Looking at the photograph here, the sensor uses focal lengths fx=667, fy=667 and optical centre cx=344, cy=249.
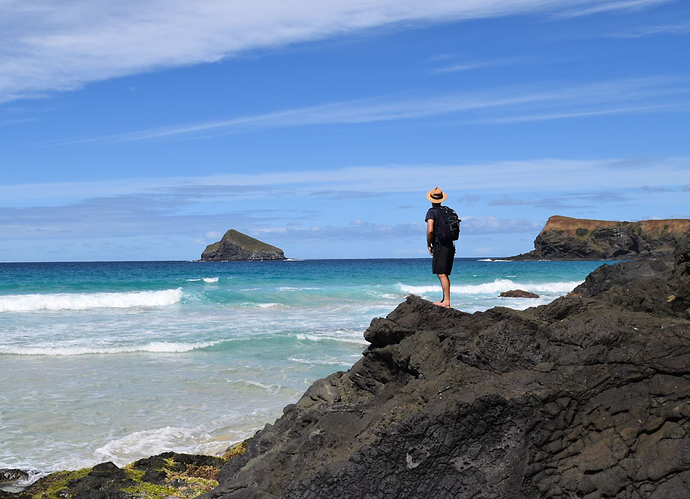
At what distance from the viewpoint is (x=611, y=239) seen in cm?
10438

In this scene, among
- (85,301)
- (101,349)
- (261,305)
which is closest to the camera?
(101,349)

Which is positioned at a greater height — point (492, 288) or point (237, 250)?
point (237, 250)

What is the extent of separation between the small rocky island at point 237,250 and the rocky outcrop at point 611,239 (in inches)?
2044

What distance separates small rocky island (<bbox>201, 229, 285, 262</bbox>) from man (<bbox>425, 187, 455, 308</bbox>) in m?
118

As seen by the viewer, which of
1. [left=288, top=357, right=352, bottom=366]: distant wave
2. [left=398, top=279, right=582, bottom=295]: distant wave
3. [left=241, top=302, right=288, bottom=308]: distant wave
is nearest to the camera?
[left=288, top=357, right=352, bottom=366]: distant wave

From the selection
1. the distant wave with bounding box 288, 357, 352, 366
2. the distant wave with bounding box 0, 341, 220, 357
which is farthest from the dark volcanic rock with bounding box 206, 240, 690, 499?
the distant wave with bounding box 0, 341, 220, 357

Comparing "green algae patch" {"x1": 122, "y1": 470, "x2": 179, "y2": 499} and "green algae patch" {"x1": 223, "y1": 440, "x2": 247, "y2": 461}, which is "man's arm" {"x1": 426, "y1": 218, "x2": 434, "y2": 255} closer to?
"green algae patch" {"x1": 223, "y1": 440, "x2": 247, "y2": 461}

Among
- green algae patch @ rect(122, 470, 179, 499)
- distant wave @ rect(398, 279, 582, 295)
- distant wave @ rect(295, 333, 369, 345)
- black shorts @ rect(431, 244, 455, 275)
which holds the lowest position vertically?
green algae patch @ rect(122, 470, 179, 499)

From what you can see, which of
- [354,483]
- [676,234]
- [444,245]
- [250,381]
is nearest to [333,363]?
[250,381]

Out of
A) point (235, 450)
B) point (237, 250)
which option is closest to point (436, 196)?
point (235, 450)

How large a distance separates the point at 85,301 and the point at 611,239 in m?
89.8

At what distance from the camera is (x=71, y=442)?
8.51 meters

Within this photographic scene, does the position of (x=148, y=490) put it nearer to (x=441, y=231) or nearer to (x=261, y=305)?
(x=441, y=231)

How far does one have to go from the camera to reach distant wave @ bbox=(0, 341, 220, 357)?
1614cm
